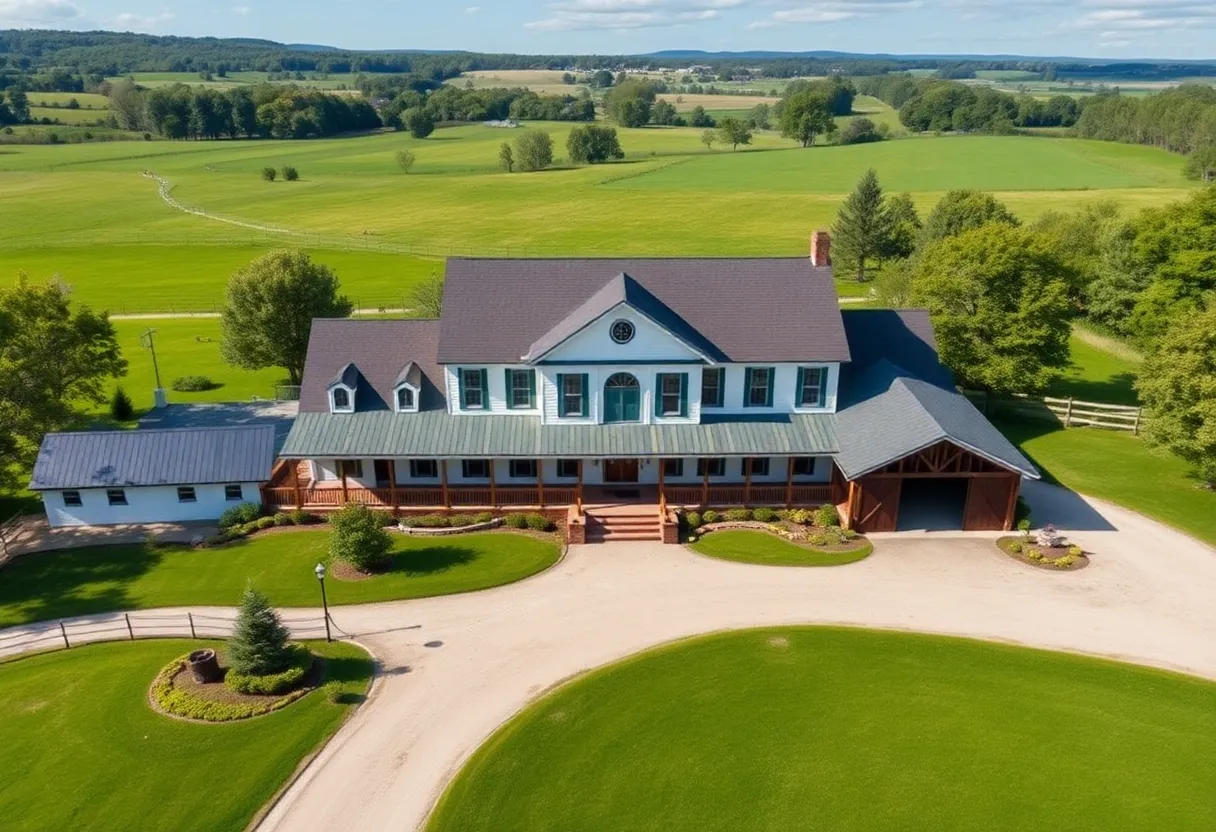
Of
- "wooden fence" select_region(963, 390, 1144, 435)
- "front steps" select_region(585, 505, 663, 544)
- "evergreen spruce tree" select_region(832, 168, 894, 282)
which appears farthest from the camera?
"evergreen spruce tree" select_region(832, 168, 894, 282)

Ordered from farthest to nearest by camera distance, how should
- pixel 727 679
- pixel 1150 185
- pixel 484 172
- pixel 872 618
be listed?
pixel 484 172
pixel 1150 185
pixel 872 618
pixel 727 679

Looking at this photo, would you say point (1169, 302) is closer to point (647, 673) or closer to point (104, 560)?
point (647, 673)

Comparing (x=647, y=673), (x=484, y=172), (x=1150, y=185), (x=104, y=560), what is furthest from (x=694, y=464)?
(x=484, y=172)

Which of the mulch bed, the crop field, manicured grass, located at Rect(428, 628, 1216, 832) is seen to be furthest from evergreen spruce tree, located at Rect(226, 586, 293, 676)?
the crop field

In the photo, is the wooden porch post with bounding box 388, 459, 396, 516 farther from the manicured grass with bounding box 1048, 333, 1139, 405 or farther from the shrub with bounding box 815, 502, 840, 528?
the manicured grass with bounding box 1048, 333, 1139, 405

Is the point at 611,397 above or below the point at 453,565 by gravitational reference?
above

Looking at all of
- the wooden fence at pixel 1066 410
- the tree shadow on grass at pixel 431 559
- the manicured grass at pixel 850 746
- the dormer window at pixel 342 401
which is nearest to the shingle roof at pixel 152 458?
the dormer window at pixel 342 401
